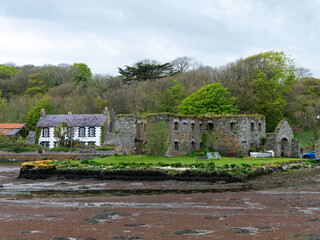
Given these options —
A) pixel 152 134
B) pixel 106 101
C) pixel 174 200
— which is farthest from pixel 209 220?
pixel 106 101

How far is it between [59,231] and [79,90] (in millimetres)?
62105

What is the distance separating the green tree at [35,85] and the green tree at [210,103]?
42.9m

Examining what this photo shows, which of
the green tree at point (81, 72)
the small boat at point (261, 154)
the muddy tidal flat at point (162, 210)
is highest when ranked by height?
the green tree at point (81, 72)

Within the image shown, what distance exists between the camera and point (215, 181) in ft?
75.6

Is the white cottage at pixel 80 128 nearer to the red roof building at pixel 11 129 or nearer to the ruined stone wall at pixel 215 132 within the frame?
the red roof building at pixel 11 129

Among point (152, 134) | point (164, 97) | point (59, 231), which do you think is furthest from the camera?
point (164, 97)

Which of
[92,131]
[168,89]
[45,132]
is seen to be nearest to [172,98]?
[168,89]

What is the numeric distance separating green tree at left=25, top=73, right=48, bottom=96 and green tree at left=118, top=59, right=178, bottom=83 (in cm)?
2029

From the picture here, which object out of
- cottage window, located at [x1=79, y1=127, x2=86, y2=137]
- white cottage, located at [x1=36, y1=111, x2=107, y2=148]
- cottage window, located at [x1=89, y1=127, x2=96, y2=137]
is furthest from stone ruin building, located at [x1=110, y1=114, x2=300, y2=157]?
cottage window, located at [x1=79, y1=127, x2=86, y2=137]

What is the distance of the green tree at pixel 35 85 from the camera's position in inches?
2997

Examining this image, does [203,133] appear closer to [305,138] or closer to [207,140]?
[207,140]

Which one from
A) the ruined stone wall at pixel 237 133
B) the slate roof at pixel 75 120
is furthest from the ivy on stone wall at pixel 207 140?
the slate roof at pixel 75 120

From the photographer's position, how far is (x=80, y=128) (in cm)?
5281

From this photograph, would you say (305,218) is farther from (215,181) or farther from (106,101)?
(106,101)
